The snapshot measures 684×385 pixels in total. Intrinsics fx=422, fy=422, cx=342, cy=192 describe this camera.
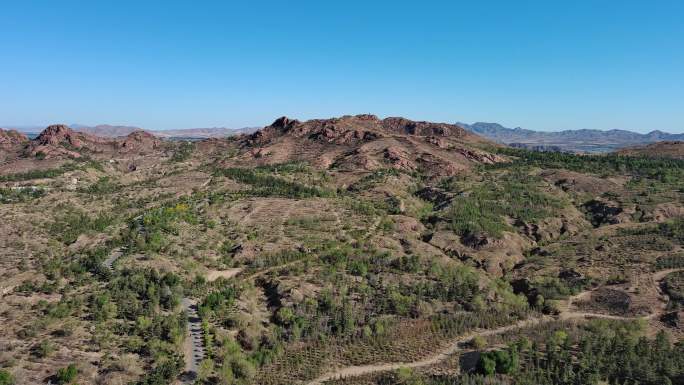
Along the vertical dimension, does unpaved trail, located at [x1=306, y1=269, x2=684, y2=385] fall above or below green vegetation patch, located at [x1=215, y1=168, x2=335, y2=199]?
below

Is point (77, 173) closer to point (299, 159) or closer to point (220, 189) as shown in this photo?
point (220, 189)

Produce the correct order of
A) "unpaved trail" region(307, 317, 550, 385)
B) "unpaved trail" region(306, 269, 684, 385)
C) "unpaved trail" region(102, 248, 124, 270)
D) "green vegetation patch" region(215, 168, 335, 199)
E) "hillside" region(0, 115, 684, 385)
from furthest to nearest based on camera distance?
1. "green vegetation patch" region(215, 168, 335, 199)
2. "unpaved trail" region(102, 248, 124, 270)
3. "unpaved trail" region(306, 269, 684, 385)
4. "hillside" region(0, 115, 684, 385)
5. "unpaved trail" region(307, 317, 550, 385)

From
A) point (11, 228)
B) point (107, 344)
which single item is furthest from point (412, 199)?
point (11, 228)

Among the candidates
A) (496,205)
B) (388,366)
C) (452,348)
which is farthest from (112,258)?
(496,205)

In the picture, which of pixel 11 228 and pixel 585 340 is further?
pixel 11 228

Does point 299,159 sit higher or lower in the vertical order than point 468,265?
higher

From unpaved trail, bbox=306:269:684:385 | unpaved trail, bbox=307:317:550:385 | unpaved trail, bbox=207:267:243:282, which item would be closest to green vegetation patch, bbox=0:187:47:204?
unpaved trail, bbox=207:267:243:282

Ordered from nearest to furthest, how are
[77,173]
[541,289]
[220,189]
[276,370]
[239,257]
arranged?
[276,370] < [541,289] < [239,257] < [220,189] < [77,173]

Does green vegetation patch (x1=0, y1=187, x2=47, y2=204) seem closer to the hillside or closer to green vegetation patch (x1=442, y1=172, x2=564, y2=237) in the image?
the hillside
